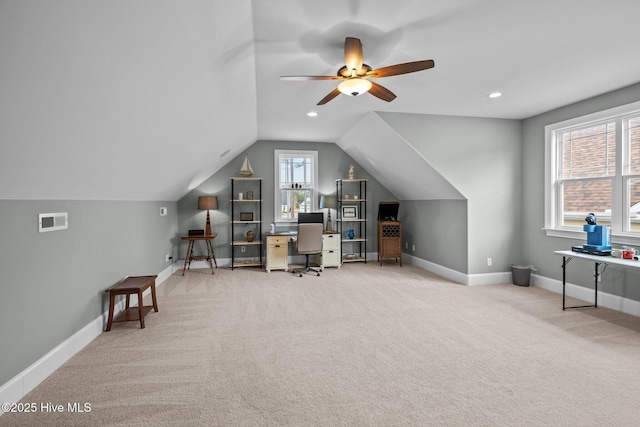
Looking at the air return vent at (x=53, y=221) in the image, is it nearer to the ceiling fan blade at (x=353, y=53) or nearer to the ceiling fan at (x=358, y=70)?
the ceiling fan at (x=358, y=70)

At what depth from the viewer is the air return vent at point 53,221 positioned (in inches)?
88.9

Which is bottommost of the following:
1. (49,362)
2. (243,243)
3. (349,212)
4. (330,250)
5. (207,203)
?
(49,362)

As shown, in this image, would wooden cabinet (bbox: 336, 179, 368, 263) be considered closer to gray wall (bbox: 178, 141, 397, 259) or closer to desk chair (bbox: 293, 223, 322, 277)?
gray wall (bbox: 178, 141, 397, 259)

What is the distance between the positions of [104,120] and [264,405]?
2.15 metres

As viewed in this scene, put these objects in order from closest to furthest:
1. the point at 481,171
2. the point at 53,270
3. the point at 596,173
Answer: the point at 53,270, the point at 596,173, the point at 481,171

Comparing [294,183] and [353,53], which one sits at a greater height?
[353,53]

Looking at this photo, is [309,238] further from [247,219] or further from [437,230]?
[437,230]

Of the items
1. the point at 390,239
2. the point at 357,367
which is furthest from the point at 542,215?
the point at 357,367

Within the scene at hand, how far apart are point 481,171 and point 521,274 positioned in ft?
5.50

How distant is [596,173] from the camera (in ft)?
12.6

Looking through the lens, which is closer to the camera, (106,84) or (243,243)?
(106,84)

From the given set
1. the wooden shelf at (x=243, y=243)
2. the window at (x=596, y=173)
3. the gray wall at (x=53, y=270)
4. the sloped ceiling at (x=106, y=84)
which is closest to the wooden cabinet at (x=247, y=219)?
the wooden shelf at (x=243, y=243)

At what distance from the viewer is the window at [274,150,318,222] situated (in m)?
6.43

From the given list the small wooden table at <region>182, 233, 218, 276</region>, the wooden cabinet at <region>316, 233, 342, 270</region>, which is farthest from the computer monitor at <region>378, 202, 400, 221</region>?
the small wooden table at <region>182, 233, 218, 276</region>
